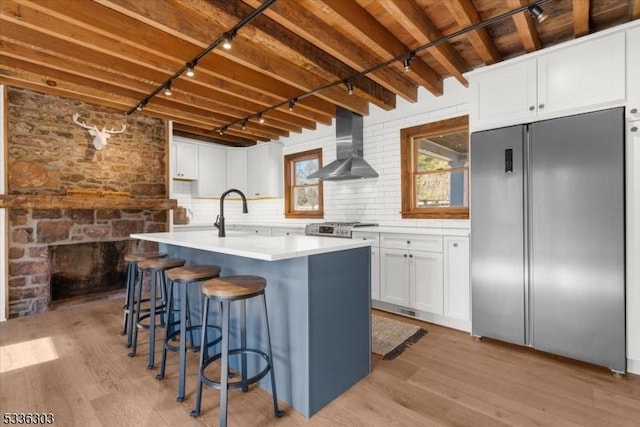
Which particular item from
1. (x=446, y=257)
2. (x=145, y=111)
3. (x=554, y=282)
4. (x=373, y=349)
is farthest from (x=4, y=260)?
(x=554, y=282)

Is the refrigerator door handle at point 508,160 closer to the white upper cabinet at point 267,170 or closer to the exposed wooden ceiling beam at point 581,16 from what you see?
the exposed wooden ceiling beam at point 581,16

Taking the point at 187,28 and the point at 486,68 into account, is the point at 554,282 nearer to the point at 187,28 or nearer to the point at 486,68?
the point at 486,68

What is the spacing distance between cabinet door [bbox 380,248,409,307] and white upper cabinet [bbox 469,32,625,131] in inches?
59.5

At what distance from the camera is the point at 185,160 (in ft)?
17.3

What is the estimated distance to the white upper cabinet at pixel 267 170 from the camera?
18.2ft

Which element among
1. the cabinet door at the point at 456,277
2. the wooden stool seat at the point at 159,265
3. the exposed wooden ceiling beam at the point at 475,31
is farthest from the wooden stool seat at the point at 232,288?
the exposed wooden ceiling beam at the point at 475,31

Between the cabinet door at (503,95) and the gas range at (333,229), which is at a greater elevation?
the cabinet door at (503,95)

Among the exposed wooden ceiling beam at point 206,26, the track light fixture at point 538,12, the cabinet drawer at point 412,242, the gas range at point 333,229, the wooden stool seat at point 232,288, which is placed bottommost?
the wooden stool seat at point 232,288

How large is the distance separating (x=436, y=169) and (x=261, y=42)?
2.48 m

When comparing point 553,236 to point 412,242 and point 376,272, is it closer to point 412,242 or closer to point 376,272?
point 412,242

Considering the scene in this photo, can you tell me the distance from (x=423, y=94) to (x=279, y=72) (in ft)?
5.97

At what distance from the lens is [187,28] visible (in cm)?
226

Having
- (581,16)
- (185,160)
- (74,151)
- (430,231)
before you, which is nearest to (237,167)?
(185,160)

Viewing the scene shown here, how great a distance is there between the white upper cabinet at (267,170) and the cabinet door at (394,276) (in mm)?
2715
